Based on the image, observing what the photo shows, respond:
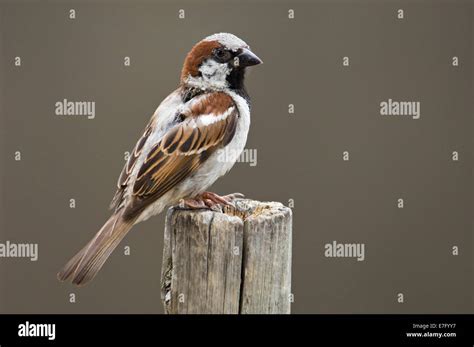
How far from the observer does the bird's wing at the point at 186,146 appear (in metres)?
4.06

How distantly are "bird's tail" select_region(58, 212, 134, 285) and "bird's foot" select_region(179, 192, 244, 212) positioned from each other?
37 cm

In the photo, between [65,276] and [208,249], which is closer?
[208,249]

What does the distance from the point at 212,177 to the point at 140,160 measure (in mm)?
470

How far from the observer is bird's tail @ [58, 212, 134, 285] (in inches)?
147

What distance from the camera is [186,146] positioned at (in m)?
4.20

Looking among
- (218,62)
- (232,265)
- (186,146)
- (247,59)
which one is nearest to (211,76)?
(218,62)

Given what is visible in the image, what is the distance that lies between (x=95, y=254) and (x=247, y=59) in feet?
5.25

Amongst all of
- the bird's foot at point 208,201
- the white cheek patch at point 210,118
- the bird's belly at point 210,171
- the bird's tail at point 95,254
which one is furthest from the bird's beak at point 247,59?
the bird's tail at point 95,254

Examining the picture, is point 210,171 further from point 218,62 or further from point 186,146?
point 218,62

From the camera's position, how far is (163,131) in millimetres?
4266
